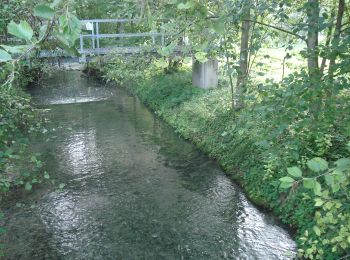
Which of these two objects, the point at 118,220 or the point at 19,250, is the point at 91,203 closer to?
the point at 118,220

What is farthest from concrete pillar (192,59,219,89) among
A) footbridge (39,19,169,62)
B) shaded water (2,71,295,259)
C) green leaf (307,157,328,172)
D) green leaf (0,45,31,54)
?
green leaf (0,45,31,54)

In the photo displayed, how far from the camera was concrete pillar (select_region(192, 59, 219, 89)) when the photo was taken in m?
12.5

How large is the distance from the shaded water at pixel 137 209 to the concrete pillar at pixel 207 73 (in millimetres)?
2651

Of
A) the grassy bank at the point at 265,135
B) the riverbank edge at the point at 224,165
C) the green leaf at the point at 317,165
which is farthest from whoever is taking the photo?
the riverbank edge at the point at 224,165

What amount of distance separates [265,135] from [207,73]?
9.10 m

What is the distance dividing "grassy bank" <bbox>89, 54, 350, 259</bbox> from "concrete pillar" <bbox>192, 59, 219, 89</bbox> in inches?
16.1

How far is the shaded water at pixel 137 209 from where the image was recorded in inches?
223

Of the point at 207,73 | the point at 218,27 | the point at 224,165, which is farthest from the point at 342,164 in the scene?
the point at 207,73

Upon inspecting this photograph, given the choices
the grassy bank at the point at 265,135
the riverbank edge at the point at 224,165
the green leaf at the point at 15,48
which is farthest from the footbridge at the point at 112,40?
the green leaf at the point at 15,48

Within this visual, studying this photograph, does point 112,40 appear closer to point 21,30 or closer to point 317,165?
point 317,165

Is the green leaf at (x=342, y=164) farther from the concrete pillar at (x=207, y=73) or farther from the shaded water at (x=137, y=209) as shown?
the concrete pillar at (x=207, y=73)

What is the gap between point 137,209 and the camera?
268 inches

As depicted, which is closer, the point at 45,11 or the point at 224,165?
the point at 45,11

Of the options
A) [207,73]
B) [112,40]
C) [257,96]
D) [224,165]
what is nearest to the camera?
[257,96]
